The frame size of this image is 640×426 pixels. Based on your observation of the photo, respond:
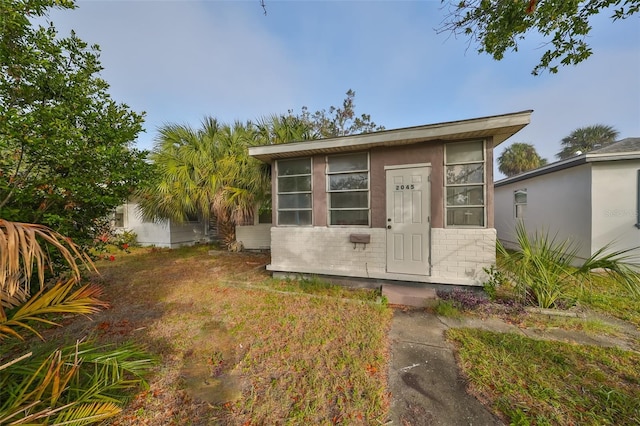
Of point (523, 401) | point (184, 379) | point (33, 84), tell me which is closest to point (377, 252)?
point (523, 401)

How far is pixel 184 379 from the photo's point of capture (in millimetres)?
2389

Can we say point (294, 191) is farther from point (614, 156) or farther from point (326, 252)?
point (614, 156)

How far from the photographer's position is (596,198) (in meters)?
5.68

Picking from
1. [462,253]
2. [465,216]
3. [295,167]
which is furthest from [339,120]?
[462,253]

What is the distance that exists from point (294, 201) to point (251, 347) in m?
3.28

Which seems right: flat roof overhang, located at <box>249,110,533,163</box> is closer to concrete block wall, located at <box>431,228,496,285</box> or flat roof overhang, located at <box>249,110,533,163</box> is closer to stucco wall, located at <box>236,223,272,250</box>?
concrete block wall, located at <box>431,228,496,285</box>

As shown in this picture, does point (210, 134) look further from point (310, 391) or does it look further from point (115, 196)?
point (310, 391)

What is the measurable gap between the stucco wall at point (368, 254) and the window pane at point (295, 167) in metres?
1.32

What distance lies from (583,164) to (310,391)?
27.0 feet

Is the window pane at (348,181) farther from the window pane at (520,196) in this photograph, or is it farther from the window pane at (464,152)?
the window pane at (520,196)

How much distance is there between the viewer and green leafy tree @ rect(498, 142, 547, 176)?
20844mm

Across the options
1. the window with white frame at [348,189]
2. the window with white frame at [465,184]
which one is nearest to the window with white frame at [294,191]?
the window with white frame at [348,189]

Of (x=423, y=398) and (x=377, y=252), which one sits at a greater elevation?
(x=377, y=252)

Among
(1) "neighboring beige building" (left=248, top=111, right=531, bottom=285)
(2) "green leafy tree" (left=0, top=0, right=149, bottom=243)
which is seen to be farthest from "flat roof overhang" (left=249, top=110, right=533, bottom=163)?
(2) "green leafy tree" (left=0, top=0, right=149, bottom=243)
